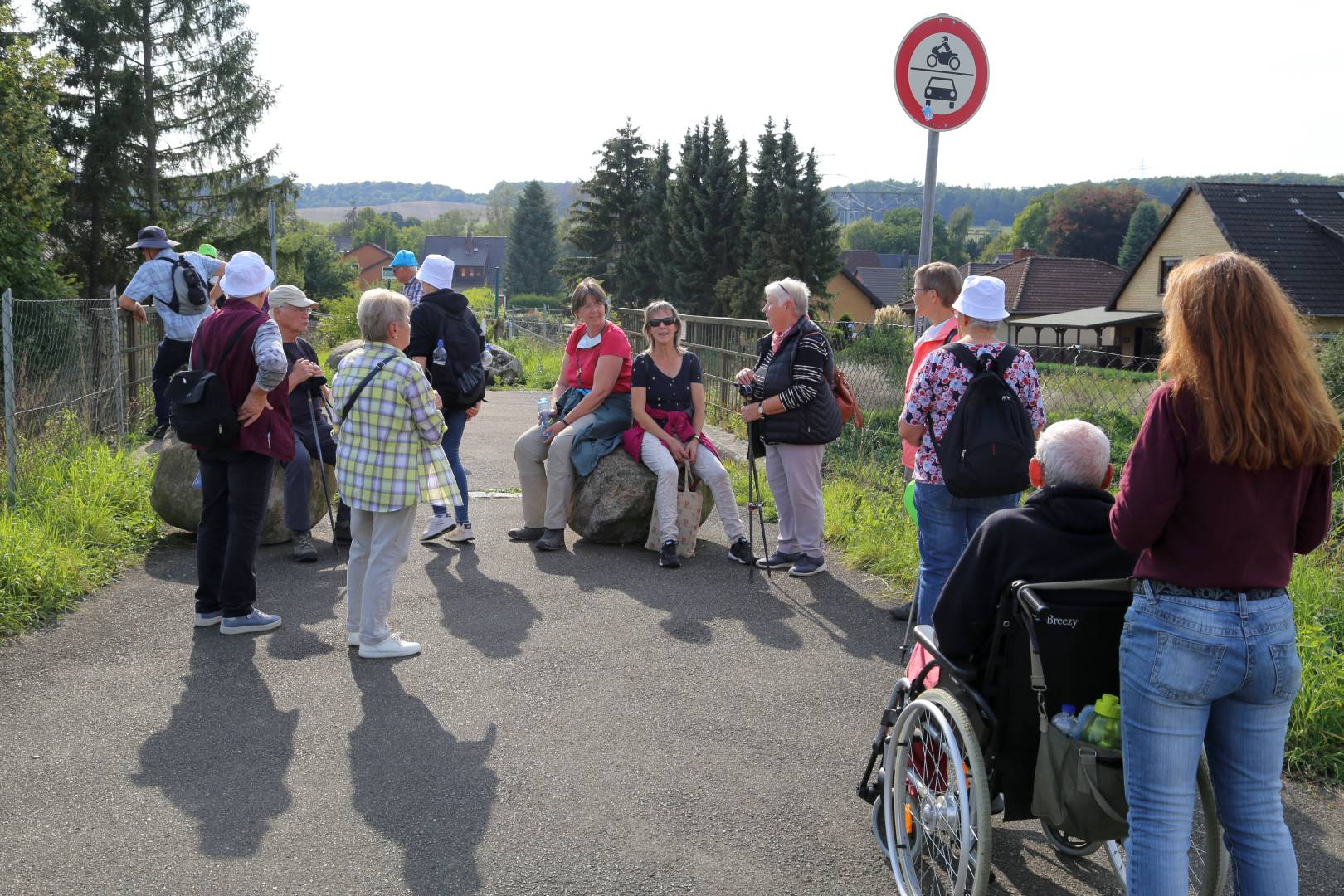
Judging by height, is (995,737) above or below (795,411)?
below

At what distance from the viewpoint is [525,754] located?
4363 mm

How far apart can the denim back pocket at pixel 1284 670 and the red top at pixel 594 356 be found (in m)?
5.51

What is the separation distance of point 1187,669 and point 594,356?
5763mm

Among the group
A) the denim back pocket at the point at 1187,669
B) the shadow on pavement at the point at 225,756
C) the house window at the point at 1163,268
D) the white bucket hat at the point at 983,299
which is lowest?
the shadow on pavement at the point at 225,756

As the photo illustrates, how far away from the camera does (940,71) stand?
6555 mm

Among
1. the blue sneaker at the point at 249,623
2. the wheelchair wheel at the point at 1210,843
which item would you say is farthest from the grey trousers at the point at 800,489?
the wheelchair wheel at the point at 1210,843

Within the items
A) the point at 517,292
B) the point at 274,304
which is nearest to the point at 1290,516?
the point at 274,304

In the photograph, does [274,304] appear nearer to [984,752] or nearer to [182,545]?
[182,545]

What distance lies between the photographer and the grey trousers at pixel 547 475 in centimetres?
777

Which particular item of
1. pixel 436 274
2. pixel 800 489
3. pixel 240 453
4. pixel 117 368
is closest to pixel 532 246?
pixel 117 368

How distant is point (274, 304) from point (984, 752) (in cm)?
525

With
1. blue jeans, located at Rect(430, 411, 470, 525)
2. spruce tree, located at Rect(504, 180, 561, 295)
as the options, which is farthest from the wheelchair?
→ spruce tree, located at Rect(504, 180, 561, 295)

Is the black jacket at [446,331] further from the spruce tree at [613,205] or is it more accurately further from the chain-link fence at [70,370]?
the spruce tree at [613,205]

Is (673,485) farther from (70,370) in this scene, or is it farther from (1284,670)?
(70,370)
